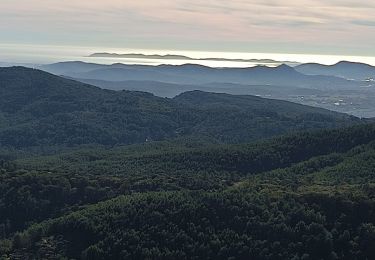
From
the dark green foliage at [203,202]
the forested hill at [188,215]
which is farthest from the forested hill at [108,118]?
the forested hill at [188,215]

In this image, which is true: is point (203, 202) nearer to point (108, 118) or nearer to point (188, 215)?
point (188, 215)

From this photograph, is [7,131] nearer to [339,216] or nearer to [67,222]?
[67,222]

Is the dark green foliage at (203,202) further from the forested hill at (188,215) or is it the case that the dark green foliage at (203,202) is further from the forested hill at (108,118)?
the forested hill at (108,118)

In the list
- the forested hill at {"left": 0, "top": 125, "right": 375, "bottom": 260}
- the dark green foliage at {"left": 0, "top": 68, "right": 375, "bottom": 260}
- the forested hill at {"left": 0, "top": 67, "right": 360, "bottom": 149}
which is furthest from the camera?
the forested hill at {"left": 0, "top": 67, "right": 360, "bottom": 149}

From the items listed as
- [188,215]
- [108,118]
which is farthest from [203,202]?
[108,118]

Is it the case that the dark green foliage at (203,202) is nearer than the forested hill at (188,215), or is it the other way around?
the forested hill at (188,215)

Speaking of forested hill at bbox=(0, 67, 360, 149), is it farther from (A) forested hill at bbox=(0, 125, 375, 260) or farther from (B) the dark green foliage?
(A) forested hill at bbox=(0, 125, 375, 260)

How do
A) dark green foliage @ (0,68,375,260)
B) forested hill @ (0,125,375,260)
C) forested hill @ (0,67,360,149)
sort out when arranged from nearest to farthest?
forested hill @ (0,125,375,260), dark green foliage @ (0,68,375,260), forested hill @ (0,67,360,149)

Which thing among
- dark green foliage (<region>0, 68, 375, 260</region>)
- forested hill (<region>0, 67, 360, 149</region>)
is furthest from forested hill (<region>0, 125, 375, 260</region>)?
forested hill (<region>0, 67, 360, 149</region>)

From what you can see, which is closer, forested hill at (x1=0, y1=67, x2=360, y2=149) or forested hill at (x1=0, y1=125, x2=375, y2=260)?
forested hill at (x1=0, y1=125, x2=375, y2=260)
